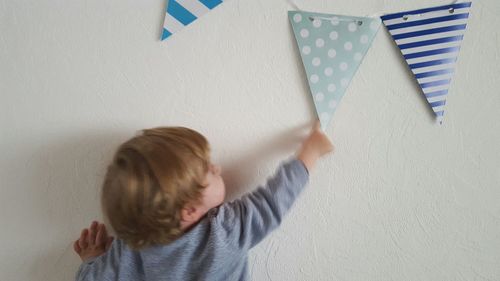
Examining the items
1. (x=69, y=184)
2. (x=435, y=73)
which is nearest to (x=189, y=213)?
(x=69, y=184)

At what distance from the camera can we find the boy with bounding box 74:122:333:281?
0.54m

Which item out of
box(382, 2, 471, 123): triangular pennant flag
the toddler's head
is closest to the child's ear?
the toddler's head

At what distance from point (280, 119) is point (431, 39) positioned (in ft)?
1.04

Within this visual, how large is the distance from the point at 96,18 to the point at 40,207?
0.45 meters

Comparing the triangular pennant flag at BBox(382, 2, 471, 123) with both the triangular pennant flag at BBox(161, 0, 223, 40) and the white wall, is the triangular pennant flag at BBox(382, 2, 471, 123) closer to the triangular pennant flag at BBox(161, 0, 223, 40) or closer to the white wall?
the white wall

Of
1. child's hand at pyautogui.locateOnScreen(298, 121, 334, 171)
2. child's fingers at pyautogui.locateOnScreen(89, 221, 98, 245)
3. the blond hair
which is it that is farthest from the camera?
child's fingers at pyautogui.locateOnScreen(89, 221, 98, 245)

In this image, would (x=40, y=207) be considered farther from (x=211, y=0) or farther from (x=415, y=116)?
(x=415, y=116)

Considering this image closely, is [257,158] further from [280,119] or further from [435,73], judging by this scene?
[435,73]

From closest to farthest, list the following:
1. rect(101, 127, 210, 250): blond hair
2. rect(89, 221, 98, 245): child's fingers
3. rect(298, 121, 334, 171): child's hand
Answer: rect(101, 127, 210, 250): blond hair
rect(298, 121, 334, 171): child's hand
rect(89, 221, 98, 245): child's fingers

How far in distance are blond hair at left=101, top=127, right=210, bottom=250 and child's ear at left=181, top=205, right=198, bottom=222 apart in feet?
0.04

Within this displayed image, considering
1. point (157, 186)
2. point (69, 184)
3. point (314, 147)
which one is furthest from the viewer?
point (69, 184)

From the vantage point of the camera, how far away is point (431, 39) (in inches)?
24.0

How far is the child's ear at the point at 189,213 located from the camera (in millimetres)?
568

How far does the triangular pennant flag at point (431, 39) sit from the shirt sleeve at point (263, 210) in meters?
0.29
